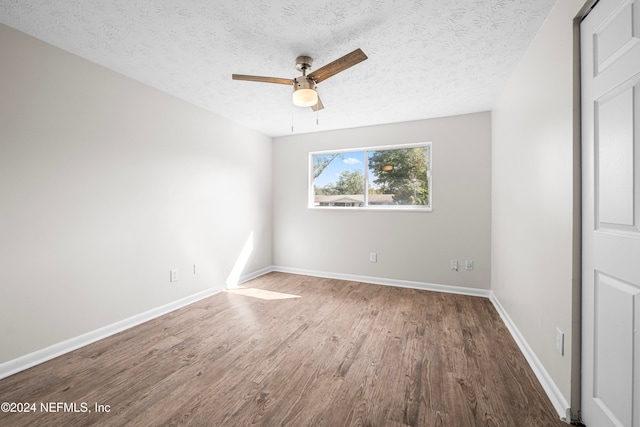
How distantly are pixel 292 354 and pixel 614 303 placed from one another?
194 centimetres

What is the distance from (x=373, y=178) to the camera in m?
4.09

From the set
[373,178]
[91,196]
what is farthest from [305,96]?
[373,178]

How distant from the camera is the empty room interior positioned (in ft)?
4.55

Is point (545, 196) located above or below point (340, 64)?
below

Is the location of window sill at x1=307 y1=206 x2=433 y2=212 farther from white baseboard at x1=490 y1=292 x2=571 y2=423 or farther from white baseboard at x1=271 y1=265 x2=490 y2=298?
white baseboard at x1=490 y1=292 x2=571 y2=423

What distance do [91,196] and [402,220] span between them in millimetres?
3602

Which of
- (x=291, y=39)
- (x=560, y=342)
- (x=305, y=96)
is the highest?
(x=291, y=39)

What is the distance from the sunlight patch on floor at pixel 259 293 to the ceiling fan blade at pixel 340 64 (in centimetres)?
259

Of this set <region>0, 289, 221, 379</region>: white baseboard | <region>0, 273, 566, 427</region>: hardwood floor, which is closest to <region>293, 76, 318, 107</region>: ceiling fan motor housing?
<region>0, 273, 566, 427</region>: hardwood floor

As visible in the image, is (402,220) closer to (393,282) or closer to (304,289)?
(393,282)

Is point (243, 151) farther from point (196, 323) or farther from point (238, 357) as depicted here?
point (238, 357)

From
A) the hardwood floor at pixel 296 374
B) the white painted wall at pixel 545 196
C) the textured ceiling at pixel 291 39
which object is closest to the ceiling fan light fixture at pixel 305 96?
the textured ceiling at pixel 291 39

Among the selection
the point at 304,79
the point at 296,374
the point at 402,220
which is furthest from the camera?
the point at 402,220

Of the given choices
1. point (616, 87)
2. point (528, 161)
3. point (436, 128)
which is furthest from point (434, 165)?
point (616, 87)
